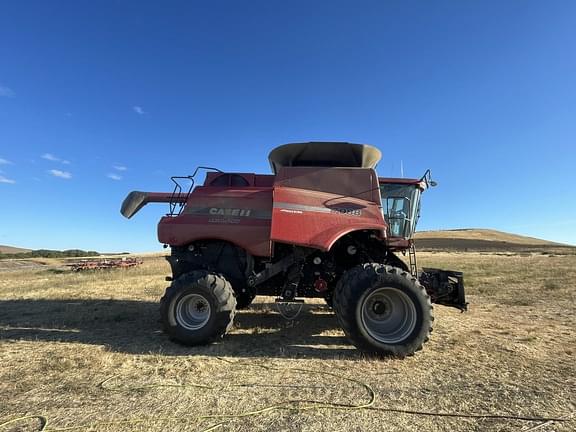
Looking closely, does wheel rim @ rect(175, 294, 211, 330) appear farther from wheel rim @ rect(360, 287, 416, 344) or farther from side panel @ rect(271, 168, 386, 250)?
wheel rim @ rect(360, 287, 416, 344)

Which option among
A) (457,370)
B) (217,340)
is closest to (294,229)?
(217,340)

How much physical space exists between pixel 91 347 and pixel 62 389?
5.74 ft

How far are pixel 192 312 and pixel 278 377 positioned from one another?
2.38 m

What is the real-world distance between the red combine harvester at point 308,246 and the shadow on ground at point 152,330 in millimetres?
438

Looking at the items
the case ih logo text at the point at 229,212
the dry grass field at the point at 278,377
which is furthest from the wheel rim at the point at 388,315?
the case ih logo text at the point at 229,212

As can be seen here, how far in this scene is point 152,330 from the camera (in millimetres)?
7191

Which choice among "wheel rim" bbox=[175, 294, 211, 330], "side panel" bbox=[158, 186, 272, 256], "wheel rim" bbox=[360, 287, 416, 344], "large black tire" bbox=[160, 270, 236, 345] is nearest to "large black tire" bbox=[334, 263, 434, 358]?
"wheel rim" bbox=[360, 287, 416, 344]

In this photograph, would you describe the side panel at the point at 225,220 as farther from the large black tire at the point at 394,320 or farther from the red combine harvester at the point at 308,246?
the large black tire at the point at 394,320

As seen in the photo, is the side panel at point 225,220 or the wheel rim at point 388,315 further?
the side panel at point 225,220

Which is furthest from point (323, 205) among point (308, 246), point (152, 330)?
point (152, 330)

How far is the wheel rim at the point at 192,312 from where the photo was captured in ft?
20.6

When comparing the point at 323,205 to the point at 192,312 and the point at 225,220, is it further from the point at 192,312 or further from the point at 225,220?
the point at 192,312

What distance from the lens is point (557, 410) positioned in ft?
12.1

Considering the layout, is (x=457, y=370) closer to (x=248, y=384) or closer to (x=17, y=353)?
(x=248, y=384)
